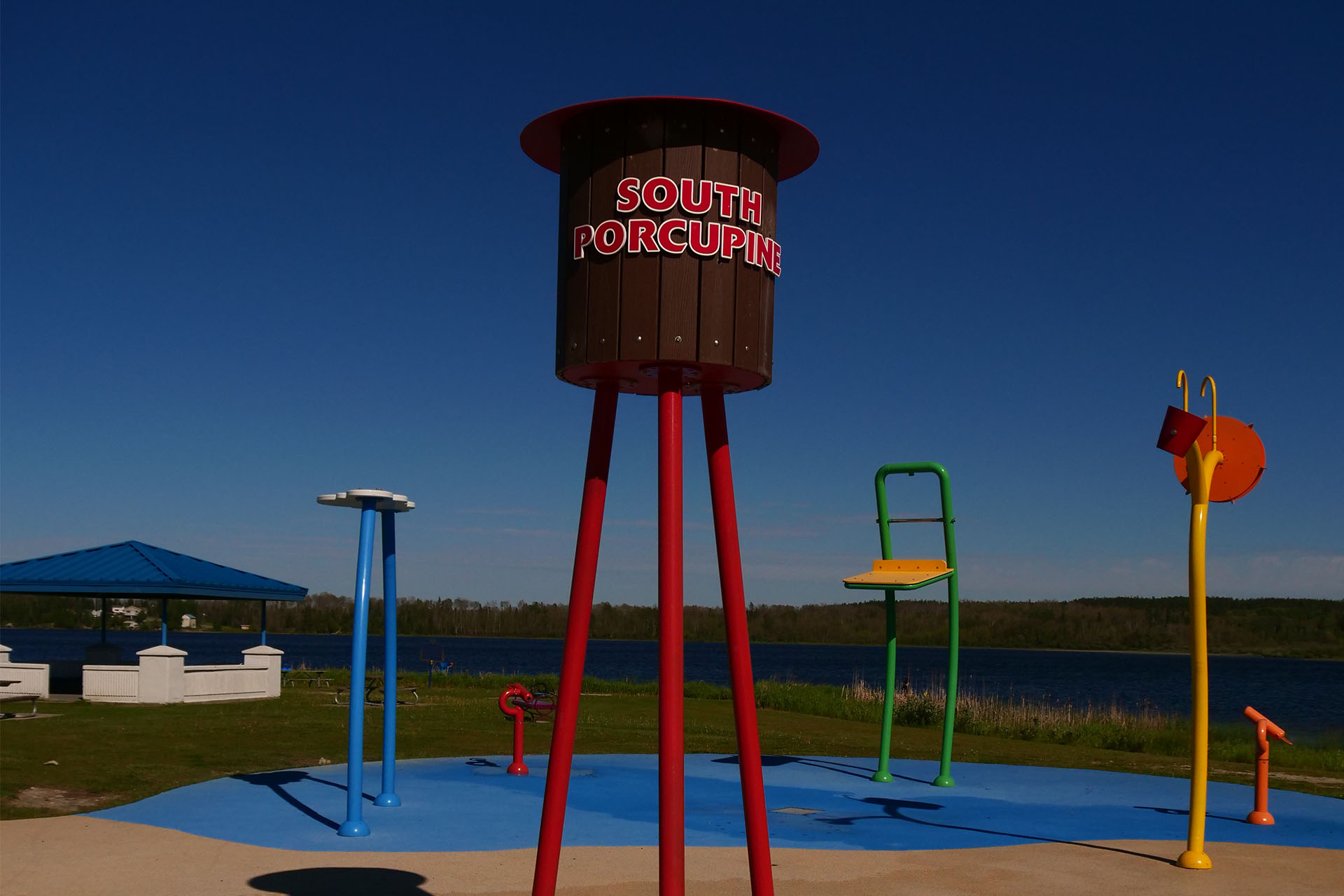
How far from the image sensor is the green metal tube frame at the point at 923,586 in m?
16.2

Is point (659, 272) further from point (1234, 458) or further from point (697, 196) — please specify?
point (1234, 458)

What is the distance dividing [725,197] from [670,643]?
9.33 feet

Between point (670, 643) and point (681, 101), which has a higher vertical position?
point (681, 101)

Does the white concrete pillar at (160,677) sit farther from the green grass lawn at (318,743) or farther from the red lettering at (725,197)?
the red lettering at (725,197)

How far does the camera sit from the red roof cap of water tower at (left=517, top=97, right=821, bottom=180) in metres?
7.76

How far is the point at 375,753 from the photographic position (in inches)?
742

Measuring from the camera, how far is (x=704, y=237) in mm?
7688

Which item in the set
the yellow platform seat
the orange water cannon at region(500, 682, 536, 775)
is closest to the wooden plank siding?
the yellow platform seat

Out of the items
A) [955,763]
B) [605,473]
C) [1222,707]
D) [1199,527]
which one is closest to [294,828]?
[605,473]

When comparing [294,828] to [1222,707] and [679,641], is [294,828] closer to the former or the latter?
[679,641]

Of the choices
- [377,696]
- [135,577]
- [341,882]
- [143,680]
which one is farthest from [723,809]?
[135,577]

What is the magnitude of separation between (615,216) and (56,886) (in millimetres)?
6953

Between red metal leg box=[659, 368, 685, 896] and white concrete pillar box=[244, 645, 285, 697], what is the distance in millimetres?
23789

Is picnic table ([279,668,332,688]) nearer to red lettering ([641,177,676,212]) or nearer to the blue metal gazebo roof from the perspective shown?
the blue metal gazebo roof
